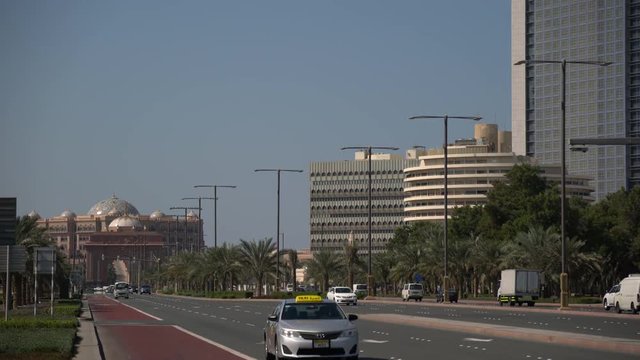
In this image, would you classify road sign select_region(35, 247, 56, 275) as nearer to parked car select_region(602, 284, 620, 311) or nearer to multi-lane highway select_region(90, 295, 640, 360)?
multi-lane highway select_region(90, 295, 640, 360)

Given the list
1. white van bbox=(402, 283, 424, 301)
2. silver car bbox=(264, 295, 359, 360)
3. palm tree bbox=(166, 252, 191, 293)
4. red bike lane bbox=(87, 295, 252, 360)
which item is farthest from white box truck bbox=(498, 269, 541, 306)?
palm tree bbox=(166, 252, 191, 293)

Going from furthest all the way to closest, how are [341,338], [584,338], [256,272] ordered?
[256,272], [584,338], [341,338]

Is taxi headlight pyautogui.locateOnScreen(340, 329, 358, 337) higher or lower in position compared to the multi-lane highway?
higher

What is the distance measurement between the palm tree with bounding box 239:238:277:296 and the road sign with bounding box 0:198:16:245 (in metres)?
88.4

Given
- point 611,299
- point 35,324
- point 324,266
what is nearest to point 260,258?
point 324,266

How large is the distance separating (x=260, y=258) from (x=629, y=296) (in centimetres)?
6032

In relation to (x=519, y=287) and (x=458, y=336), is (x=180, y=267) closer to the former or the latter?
(x=519, y=287)

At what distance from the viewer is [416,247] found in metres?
121

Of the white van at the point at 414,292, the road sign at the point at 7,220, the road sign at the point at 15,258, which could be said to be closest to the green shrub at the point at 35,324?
the road sign at the point at 15,258

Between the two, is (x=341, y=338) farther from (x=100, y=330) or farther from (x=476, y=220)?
(x=476, y=220)

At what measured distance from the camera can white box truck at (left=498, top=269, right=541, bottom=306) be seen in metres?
81.1

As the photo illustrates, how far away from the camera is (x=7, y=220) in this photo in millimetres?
29625

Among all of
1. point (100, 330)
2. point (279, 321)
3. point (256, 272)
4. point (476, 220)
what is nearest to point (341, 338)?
point (279, 321)

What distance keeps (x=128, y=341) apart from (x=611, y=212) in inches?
3758
